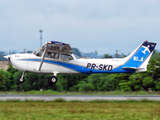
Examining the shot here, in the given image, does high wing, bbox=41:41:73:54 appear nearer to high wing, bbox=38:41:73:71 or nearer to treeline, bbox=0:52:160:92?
high wing, bbox=38:41:73:71

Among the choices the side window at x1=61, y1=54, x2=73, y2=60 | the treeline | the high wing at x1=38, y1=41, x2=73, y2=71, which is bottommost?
the treeline


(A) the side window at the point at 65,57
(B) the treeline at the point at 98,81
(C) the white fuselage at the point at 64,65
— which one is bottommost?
(B) the treeline at the point at 98,81

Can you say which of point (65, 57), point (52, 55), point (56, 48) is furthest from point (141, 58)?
point (52, 55)

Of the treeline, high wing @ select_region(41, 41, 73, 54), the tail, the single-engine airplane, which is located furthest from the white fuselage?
the treeline

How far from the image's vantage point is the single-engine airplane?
1630 cm

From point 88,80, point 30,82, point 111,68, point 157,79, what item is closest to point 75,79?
point 88,80

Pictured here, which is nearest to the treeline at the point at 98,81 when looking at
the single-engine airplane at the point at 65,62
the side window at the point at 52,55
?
the single-engine airplane at the point at 65,62

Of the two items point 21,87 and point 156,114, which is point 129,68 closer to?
point 156,114

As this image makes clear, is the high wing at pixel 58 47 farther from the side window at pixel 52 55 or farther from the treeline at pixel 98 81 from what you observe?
the treeline at pixel 98 81

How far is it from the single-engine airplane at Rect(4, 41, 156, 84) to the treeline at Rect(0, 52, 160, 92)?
751 centimetres

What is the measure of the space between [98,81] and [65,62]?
13.8 meters

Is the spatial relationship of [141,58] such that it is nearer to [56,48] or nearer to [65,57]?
[65,57]

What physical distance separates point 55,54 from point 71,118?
9175 mm

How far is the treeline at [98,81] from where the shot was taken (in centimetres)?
2530
